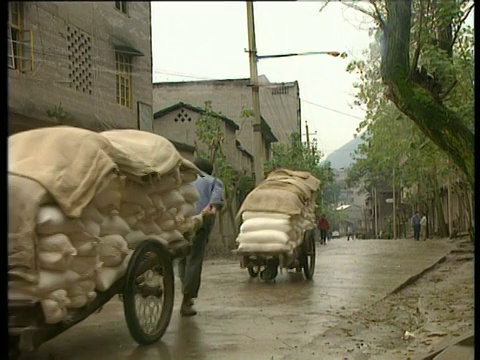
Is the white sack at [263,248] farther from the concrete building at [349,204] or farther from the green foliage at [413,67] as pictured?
the green foliage at [413,67]

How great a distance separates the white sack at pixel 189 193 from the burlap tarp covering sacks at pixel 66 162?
1.06 m

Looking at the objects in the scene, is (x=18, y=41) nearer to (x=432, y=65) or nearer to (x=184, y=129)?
(x=184, y=129)

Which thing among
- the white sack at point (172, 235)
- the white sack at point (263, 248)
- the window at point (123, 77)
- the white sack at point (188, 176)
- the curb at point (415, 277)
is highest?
the window at point (123, 77)

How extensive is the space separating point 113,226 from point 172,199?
74 centimetres

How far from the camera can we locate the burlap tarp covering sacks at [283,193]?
7.55 m

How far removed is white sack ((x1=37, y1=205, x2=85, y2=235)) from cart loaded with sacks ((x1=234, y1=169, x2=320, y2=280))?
4.18 m

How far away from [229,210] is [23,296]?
154 inches

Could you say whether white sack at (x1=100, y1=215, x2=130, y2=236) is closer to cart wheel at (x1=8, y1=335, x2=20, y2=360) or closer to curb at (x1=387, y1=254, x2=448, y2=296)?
cart wheel at (x1=8, y1=335, x2=20, y2=360)

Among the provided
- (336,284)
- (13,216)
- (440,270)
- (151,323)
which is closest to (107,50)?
(13,216)

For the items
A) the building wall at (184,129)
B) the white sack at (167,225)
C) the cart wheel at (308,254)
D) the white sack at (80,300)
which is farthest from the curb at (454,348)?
the cart wheel at (308,254)

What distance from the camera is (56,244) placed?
3594 millimetres

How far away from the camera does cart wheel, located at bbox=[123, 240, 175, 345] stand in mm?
4434

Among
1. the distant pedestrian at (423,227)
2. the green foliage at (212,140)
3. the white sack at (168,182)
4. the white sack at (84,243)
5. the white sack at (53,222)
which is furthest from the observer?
the distant pedestrian at (423,227)

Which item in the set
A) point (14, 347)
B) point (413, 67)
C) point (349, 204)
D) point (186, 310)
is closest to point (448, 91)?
point (413, 67)
